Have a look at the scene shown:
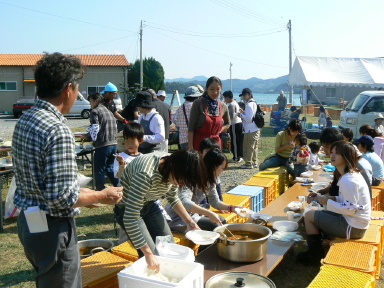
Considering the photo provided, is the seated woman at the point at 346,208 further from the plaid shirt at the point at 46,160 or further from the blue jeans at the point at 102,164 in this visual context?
the blue jeans at the point at 102,164

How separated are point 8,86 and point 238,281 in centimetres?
3126

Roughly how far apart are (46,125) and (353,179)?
8.62 ft

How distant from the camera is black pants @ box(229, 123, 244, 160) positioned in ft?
31.0

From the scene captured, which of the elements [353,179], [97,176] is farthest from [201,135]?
[353,179]

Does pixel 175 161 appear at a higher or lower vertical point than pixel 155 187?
higher

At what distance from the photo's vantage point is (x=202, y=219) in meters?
3.55

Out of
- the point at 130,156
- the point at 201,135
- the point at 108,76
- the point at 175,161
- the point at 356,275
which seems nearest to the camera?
the point at 175,161

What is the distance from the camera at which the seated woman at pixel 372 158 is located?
5.32 metres

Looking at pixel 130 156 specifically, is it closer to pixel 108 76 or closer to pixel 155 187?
pixel 155 187

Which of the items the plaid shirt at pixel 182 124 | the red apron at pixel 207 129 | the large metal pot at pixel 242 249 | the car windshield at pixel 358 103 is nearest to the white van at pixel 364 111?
the car windshield at pixel 358 103

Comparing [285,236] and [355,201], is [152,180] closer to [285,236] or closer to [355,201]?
[285,236]

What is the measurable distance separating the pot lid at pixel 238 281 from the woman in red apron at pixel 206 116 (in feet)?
7.41

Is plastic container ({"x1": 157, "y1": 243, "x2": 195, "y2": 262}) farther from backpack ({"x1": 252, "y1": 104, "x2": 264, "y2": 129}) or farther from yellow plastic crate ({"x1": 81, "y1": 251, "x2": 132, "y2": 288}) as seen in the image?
backpack ({"x1": 252, "y1": 104, "x2": 264, "y2": 129})

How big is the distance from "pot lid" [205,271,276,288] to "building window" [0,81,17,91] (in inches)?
1213
